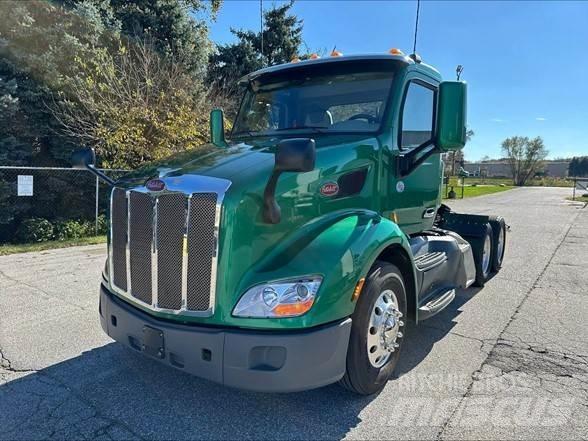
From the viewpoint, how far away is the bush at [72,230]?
10742 millimetres

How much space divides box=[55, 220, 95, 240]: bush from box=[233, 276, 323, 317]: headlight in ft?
32.1

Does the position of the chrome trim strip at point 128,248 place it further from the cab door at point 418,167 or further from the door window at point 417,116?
the door window at point 417,116

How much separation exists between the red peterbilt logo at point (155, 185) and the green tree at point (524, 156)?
78789 millimetres

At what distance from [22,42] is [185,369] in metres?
12.4

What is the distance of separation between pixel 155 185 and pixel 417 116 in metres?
2.56

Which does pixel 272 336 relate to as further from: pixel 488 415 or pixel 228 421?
pixel 488 415

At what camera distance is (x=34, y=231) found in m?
10.4

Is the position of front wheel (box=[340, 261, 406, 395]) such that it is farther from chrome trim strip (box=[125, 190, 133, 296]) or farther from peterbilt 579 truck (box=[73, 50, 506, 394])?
chrome trim strip (box=[125, 190, 133, 296])

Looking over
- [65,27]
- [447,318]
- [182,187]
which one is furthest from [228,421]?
[65,27]

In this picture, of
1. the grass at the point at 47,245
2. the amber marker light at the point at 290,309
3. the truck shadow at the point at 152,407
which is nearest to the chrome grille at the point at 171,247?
the amber marker light at the point at 290,309

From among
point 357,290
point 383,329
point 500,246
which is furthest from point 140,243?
point 500,246

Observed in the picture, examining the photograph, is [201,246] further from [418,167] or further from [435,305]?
[418,167]

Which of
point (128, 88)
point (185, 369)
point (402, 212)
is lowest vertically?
point (185, 369)

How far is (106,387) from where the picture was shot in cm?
315
